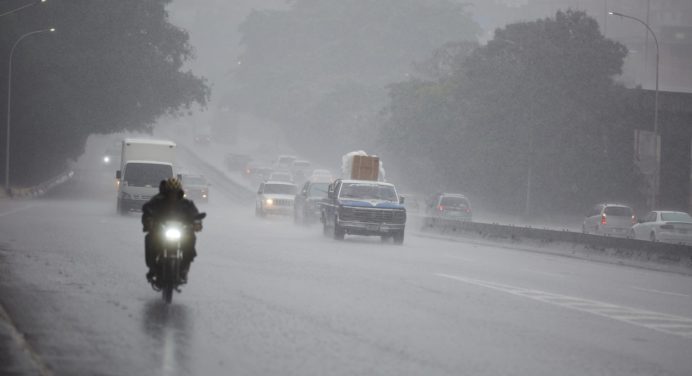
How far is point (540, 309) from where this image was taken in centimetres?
1545

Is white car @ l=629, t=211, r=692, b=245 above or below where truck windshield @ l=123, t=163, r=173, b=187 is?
below

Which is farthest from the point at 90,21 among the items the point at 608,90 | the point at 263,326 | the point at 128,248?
the point at 263,326

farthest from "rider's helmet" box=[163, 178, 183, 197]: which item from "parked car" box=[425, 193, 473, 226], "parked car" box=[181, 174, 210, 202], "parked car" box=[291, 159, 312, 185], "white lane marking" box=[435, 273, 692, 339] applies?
"parked car" box=[291, 159, 312, 185]

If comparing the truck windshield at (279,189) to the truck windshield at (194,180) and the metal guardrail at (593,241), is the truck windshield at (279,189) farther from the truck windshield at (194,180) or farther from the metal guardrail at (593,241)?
the truck windshield at (194,180)

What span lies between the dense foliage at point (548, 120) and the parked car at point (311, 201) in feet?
83.3

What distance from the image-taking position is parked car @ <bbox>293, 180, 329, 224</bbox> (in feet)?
143

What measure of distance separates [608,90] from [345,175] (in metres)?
19.0

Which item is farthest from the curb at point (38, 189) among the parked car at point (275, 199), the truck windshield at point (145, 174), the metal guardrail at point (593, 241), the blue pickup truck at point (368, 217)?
the blue pickup truck at point (368, 217)

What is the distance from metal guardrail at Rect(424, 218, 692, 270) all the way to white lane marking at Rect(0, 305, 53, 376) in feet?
64.1

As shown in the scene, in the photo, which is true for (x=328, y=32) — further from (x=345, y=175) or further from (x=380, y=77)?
(x=345, y=175)

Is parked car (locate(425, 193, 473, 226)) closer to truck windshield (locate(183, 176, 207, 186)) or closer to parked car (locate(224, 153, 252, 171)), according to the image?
truck windshield (locate(183, 176, 207, 186))

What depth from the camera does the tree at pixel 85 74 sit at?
71688 mm

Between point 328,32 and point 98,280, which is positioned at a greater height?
point 328,32

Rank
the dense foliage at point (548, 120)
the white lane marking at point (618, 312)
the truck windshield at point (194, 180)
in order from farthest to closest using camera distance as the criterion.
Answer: the truck windshield at point (194, 180), the dense foliage at point (548, 120), the white lane marking at point (618, 312)
